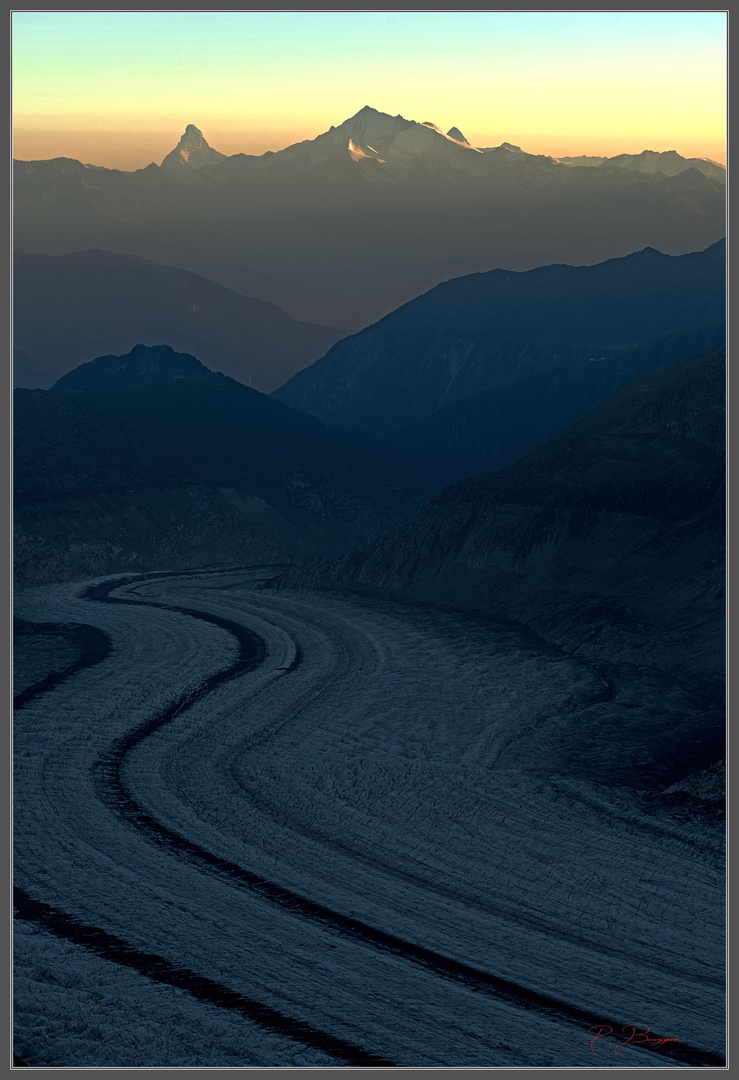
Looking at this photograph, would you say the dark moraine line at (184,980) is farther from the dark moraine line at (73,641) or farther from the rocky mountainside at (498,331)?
the rocky mountainside at (498,331)

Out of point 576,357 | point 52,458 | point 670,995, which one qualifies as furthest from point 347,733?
point 576,357

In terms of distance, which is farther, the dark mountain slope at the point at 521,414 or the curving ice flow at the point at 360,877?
the dark mountain slope at the point at 521,414

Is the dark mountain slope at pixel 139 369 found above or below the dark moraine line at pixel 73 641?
above

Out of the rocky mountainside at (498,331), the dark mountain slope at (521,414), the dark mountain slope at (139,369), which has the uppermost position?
the rocky mountainside at (498,331)

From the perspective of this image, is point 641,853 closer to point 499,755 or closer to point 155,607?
point 499,755

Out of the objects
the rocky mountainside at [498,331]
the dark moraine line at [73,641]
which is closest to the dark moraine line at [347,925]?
the dark moraine line at [73,641]

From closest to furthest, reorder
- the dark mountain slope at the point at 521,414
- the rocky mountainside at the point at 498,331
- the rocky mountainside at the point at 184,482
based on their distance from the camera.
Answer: the rocky mountainside at the point at 184,482
the dark mountain slope at the point at 521,414
the rocky mountainside at the point at 498,331
